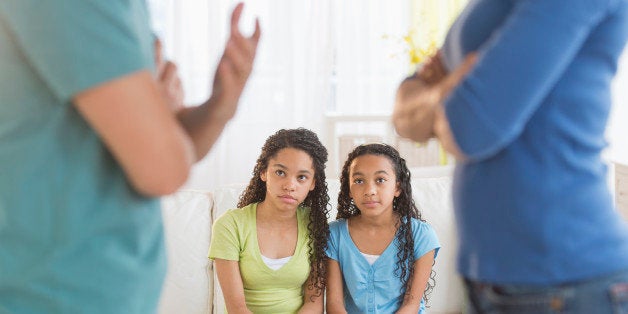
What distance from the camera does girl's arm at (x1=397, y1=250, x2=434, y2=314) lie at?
254 cm

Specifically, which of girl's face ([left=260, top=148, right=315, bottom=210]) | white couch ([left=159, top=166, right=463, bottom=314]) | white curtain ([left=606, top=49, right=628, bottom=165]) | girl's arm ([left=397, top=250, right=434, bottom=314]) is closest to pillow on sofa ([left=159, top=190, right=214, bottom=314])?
white couch ([left=159, top=166, right=463, bottom=314])

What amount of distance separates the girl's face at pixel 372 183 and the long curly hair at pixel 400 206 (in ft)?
0.11

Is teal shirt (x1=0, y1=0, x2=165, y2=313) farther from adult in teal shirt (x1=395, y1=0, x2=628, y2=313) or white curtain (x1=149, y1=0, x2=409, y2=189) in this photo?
white curtain (x1=149, y1=0, x2=409, y2=189)

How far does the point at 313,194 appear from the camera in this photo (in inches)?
105

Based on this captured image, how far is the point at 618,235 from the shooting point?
92 cm

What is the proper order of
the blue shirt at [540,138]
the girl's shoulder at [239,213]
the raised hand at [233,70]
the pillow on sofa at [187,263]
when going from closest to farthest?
the blue shirt at [540,138]
the raised hand at [233,70]
the girl's shoulder at [239,213]
the pillow on sofa at [187,263]

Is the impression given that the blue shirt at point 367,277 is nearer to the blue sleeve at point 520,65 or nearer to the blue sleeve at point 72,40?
the blue sleeve at point 520,65

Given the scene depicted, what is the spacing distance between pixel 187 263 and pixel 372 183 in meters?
0.72

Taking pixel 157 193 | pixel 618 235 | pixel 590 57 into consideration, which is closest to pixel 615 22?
pixel 590 57

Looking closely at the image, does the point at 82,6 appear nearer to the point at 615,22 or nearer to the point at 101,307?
the point at 101,307

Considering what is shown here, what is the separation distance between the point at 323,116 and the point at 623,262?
13.3 feet

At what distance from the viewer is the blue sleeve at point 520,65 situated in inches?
33.7

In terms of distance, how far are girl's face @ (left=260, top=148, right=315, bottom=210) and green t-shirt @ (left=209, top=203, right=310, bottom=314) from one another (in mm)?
130

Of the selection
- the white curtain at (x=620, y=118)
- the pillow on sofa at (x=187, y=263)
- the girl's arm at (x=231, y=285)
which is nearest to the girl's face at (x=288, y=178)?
the girl's arm at (x=231, y=285)
